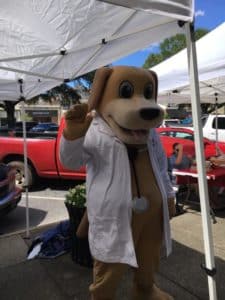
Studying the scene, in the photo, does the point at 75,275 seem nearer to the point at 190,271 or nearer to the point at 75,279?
the point at 75,279

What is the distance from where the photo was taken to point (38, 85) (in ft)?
14.4

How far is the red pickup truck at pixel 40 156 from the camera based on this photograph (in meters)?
7.31

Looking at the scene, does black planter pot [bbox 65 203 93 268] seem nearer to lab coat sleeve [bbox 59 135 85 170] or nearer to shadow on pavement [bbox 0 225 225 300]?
shadow on pavement [bbox 0 225 225 300]

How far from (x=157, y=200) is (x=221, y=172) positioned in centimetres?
346

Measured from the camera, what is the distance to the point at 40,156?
24.3ft

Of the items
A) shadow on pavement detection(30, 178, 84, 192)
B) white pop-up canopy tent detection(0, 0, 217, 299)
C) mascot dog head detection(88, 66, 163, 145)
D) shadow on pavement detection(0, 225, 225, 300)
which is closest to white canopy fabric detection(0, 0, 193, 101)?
white pop-up canopy tent detection(0, 0, 217, 299)

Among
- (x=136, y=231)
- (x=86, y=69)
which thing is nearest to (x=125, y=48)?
(x=86, y=69)

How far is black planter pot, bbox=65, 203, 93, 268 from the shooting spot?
360 cm

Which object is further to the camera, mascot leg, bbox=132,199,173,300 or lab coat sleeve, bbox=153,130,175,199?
lab coat sleeve, bbox=153,130,175,199

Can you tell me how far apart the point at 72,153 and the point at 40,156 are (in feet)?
17.4

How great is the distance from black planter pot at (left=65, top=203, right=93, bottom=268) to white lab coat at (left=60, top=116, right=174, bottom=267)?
1248 mm

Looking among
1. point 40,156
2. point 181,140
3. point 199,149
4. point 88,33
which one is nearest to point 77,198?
point 88,33

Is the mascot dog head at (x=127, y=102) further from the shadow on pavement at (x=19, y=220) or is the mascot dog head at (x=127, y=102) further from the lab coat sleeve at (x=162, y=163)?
the shadow on pavement at (x=19, y=220)

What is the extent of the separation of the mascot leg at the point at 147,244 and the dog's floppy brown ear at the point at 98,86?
0.83 meters
